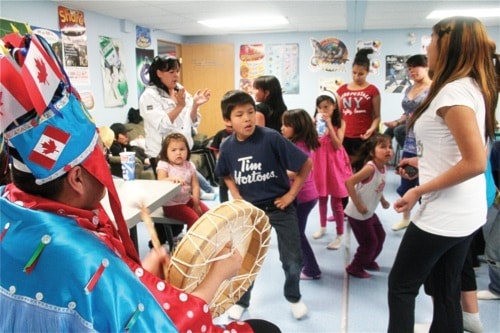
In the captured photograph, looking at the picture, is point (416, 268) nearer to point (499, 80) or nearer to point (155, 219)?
point (499, 80)

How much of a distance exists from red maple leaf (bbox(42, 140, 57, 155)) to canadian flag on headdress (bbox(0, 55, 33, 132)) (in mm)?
62

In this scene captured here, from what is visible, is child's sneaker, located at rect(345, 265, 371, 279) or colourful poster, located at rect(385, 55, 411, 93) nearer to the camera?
child's sneaker, located at rect(345, 265, 371, 279)

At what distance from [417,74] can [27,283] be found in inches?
121

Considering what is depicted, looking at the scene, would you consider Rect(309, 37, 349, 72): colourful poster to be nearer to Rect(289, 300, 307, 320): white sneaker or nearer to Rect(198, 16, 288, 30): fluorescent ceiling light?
Rect(198, 16, 288, 30): fluorescent ceiling light

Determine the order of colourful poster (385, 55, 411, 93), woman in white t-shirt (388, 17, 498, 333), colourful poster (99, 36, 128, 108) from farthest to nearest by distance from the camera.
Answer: colourful poster (385, 55, 411, 93) → colourful poster (99, 36, 128, 108) → woman in white t-shirt (388, 17, 498, 333)

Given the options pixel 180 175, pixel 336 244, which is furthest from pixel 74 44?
pixel 336 244

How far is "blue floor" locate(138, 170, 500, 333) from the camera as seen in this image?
2.07 meters

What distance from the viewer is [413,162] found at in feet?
5.91

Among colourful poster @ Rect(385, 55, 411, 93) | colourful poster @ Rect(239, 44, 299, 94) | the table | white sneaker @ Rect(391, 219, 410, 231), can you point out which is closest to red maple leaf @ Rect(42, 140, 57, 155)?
the table

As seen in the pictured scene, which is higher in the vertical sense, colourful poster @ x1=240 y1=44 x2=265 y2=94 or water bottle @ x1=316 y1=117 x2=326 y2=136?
colourful poster @ x1=240 y1=44 x2=265 y2=94

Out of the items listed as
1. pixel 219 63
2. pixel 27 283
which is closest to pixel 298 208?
pixel 27 283

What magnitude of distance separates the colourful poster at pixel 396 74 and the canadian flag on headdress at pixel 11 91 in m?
6.97

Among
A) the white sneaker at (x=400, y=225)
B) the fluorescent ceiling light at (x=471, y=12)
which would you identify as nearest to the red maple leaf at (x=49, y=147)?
the white sneaker at (x=400, y=225)

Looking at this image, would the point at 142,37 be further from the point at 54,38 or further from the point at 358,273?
the point at 358,273
